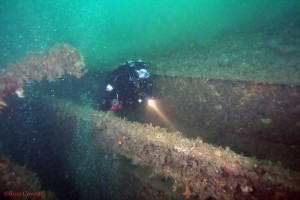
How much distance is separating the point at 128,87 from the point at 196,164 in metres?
2.90

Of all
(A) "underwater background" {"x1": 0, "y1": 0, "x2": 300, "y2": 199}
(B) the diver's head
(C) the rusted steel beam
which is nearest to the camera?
(C) the rusted steel beam

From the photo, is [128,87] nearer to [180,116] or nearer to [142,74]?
[142,74]

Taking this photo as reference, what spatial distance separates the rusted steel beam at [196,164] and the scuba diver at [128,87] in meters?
0.93

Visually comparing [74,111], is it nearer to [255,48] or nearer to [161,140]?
[161,140]

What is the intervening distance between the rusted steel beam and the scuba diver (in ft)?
3.06

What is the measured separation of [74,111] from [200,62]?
356 cm

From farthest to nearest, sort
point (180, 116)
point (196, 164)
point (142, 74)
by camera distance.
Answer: point (180, 116) < point (142, 74) < point (196, 164)

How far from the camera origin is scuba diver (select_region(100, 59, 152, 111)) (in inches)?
211

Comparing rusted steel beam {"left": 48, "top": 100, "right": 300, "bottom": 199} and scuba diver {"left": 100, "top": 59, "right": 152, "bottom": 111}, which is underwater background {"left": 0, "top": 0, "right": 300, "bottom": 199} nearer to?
rusted steel beam {"left": 48, "top": 100, "right": 300, "bottom": 199}

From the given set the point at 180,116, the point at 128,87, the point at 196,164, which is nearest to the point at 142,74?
the point at 128,87

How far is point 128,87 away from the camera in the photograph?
552 cm

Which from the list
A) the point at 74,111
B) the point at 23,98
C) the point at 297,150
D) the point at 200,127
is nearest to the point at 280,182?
the point at 297,150

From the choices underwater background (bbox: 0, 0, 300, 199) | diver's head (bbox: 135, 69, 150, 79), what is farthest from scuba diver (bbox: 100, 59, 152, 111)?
underwater background (bbox: 0, 0, 300, 199)

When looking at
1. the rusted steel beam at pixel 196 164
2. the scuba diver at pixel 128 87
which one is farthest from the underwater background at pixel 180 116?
the scuba diver at pixel 128 87
